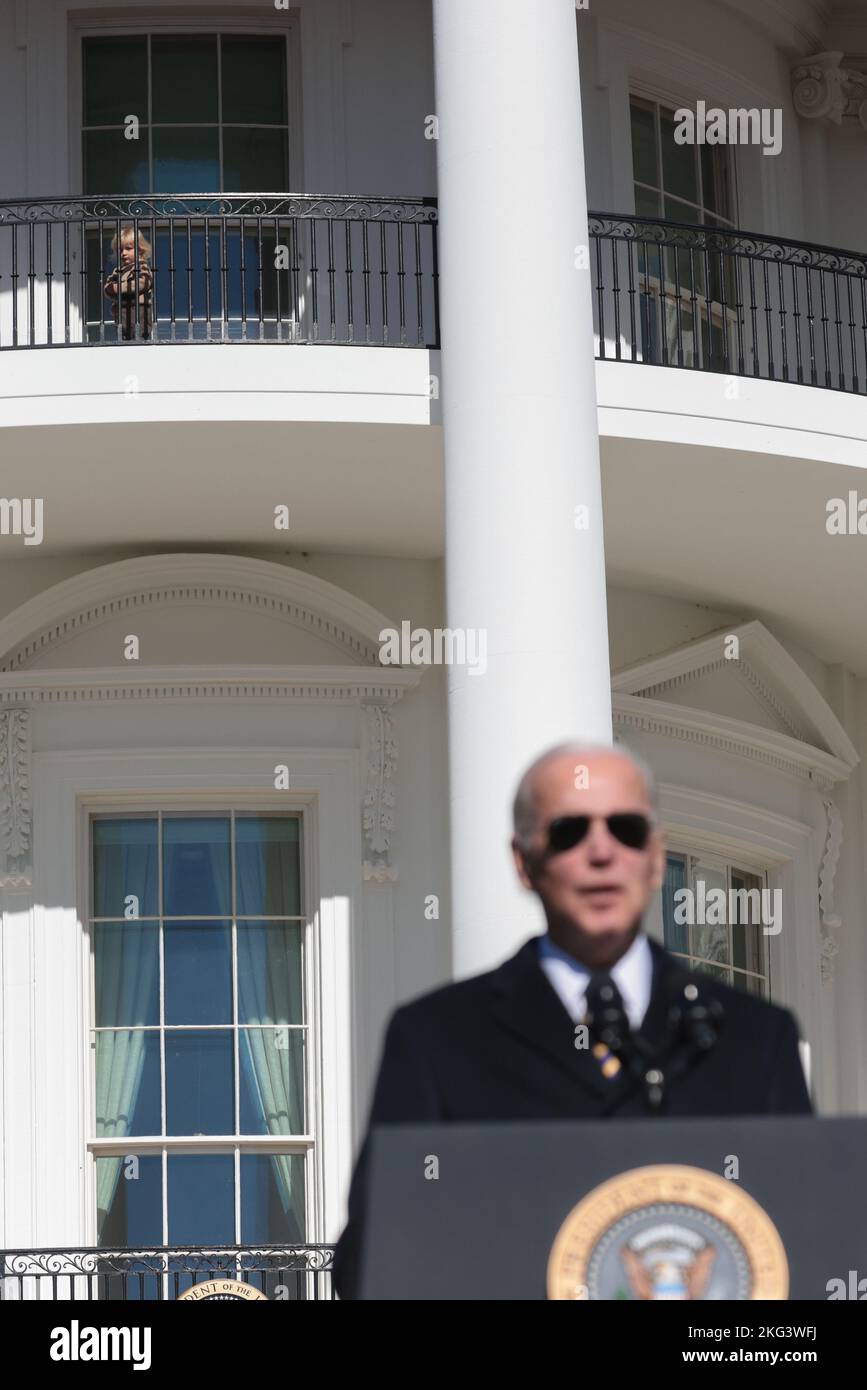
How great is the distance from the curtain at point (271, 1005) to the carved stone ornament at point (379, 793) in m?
0.51

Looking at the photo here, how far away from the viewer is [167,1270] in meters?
13.3

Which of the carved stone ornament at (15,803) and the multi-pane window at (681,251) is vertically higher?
the multi-pane window at (681,251)

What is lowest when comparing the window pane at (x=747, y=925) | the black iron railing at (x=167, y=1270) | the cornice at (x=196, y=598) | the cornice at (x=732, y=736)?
the black iron railing at (x=167, y=1270)

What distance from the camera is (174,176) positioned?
1524cm

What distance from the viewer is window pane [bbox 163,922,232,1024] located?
14281 millimetres

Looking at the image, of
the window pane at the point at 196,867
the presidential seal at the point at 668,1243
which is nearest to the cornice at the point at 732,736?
the window pane at the point at 196,867

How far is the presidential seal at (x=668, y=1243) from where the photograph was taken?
300 cm

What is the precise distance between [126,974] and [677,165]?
6.06 m

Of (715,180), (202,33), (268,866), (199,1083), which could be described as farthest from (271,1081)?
(715,180)

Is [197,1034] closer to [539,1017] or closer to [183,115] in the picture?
[183,115]

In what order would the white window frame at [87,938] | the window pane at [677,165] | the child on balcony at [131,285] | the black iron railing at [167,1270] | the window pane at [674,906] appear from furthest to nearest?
the window pane at [677,165] < the window pane at [674,906] < the white window frame at [87,938] < the child on balcony at [131,285] < the black iron railing at [167,1270]

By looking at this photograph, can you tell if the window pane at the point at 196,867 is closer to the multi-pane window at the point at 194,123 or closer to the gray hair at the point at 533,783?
the multi-pane window at the point at 194,123

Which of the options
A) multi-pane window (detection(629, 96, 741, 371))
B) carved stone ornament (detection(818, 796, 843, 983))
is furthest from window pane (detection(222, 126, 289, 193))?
carved stone ornament (detection(818, 796, 843, 983))
